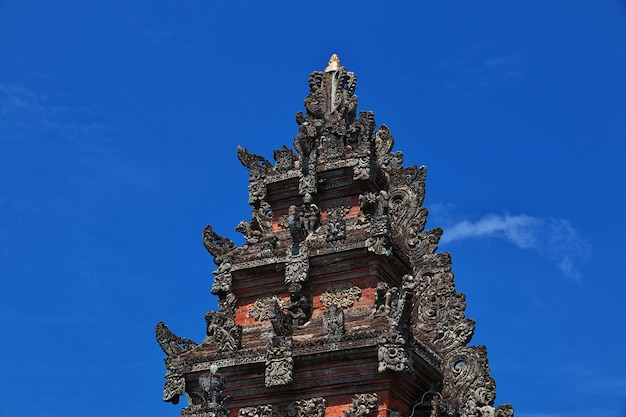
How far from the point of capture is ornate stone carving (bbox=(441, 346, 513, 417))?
28.4m

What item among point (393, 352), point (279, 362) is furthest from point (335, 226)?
point (393, 352)

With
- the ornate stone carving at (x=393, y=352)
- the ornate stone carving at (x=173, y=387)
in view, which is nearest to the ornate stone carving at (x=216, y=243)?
the ornate stone carving at (x=173, y=387)

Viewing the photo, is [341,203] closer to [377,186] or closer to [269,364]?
[377,186]

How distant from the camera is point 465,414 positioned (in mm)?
28391

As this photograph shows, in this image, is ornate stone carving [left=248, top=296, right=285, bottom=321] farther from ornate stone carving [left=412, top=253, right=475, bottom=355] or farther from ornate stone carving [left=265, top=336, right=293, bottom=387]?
ornate stone carving [left=412, top=253, right=475, bottom=355]

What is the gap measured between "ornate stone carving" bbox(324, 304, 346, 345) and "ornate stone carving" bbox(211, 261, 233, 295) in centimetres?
369

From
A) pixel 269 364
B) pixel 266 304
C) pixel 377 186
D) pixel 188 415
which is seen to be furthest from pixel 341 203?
pixel 188 415

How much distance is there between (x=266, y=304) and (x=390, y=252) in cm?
390

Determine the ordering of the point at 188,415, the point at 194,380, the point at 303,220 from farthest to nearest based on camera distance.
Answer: the point at 303,220 → the point at 194,380 → the point at 188,415

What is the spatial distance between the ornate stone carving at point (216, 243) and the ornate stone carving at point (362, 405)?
6695 millimetres

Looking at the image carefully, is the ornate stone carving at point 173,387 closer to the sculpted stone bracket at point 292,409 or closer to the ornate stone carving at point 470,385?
the sculpted stone bracket at point 292,409

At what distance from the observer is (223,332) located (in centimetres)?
2756

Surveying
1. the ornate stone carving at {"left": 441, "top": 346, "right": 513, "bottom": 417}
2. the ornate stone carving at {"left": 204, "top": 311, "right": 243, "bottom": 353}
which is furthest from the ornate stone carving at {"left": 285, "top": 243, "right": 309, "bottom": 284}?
the ornate stone carving at {"left": 441, "top": 346, "right": 513, "bottom": 417}

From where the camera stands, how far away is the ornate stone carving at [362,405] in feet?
82.9
